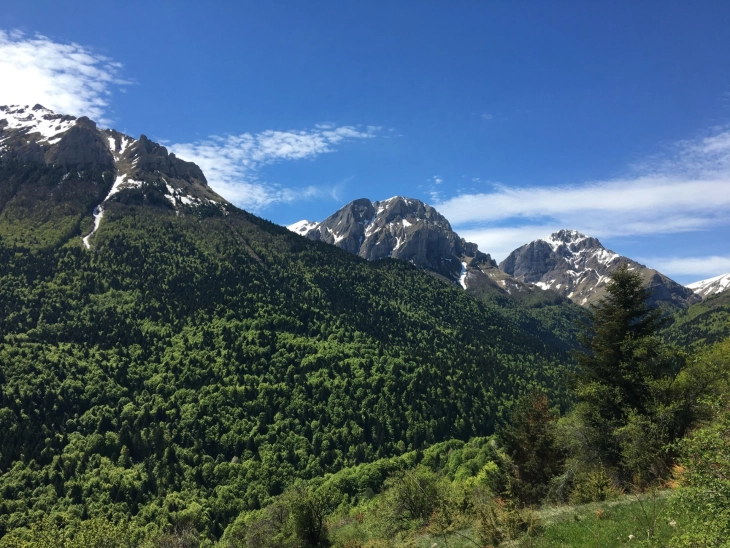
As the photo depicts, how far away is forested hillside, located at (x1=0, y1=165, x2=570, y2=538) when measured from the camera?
90.9 meters

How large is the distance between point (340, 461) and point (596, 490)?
9475 cm

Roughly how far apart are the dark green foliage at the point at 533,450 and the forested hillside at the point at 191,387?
236 feet

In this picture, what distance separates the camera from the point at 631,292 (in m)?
34.6

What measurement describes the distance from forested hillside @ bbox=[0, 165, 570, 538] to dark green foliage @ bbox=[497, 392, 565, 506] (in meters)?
71.9

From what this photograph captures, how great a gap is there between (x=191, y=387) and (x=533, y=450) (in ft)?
373

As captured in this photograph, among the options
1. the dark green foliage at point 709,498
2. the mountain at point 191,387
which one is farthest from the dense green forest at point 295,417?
the mountain at point 191,387

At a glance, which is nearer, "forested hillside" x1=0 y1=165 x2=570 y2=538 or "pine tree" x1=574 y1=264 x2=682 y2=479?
"pine tree" x1=574 y1=264 x2=682 y2=479

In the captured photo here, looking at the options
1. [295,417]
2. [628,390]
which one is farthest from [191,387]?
[628,390]

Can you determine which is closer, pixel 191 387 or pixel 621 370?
pixel 621 370

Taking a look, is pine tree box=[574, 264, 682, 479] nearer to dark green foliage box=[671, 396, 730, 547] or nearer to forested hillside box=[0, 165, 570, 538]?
dark green foliage box=[671, 396, 730, 547]

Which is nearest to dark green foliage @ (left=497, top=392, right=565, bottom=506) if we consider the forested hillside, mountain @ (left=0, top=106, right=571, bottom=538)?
mountain @ (left=0, top=106, right=571, bottom=538)

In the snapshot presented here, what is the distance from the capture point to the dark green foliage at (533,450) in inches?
1516

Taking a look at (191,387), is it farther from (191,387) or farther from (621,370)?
(621,370)

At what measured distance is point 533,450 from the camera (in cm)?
4053
